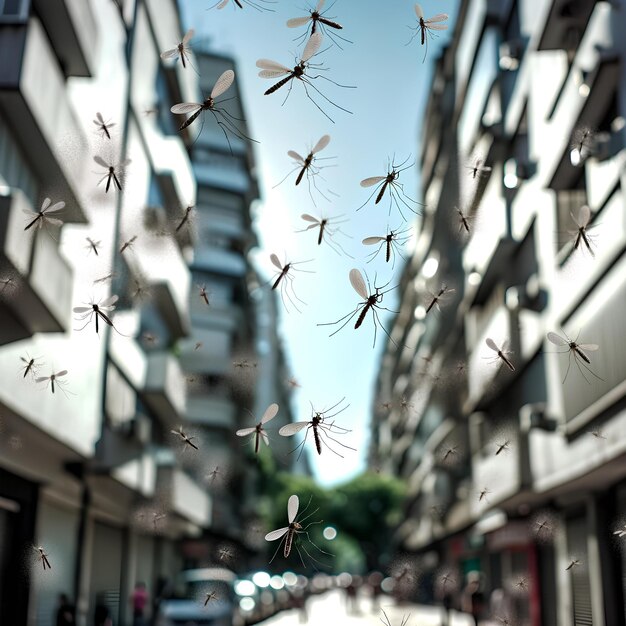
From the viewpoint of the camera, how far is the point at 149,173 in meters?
18.3

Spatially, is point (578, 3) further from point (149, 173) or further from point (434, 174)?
point (434, 174)

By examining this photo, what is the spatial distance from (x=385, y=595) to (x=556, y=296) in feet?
124

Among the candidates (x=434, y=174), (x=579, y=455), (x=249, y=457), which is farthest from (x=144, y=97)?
(x=249, y=457)

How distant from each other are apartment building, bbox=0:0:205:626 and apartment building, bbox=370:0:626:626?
371 centimetres

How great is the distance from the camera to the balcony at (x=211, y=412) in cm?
3434

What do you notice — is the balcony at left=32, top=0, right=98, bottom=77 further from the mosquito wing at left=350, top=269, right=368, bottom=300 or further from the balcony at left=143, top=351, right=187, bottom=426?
the balcony at left=143, top=351, right=187, bottom=426

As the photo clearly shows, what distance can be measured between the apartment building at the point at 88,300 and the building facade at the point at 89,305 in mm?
34

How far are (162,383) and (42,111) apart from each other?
11075 millimetres

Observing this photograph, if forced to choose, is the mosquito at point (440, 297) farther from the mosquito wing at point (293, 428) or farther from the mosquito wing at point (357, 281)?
the mosquito wing at point (293, 428)

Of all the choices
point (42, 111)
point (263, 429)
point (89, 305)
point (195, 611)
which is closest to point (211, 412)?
point (195, 611)

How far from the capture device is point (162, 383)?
19.6 metres

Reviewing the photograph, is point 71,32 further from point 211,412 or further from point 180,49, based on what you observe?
point 211,412

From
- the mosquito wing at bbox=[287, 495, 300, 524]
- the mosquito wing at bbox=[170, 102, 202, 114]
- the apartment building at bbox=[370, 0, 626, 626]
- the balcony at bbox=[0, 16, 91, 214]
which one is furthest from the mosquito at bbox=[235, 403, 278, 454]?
the balcony at bbox=[0, 16, 91, 214]

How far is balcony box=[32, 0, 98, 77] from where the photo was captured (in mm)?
9648
